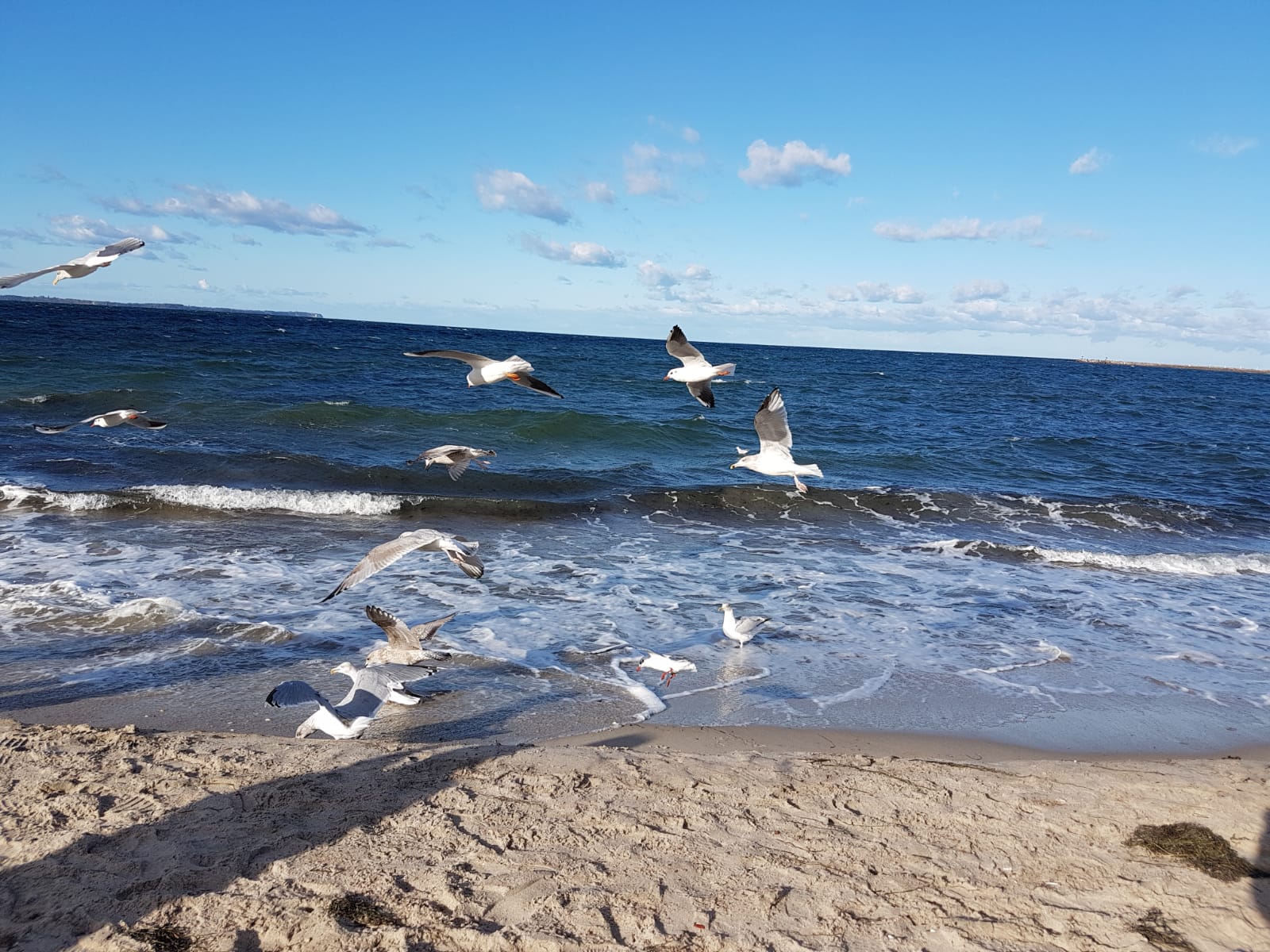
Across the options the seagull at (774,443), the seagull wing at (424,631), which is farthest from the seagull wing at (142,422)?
the seagull at (774,443)

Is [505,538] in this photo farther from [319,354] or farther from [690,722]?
[319,354]

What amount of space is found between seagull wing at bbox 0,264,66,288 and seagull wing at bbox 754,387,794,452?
5.75 m

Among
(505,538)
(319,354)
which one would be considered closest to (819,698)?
(505,538)

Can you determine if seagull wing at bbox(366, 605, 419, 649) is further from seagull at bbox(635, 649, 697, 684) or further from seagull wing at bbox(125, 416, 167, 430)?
seagull wing at bbox(125, 416, 167, 430)

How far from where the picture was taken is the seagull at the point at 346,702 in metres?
5.63

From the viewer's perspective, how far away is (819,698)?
7223mm

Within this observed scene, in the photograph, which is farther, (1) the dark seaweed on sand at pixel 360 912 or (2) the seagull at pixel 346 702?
(2) the seagull at pixel 346 702

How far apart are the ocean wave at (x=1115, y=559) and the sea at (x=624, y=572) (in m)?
0.07

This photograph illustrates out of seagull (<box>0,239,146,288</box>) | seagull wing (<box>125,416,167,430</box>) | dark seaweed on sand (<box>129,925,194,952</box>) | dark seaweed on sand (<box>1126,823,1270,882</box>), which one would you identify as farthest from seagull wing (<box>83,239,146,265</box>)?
dark seaweed on sand (<box>1126,823,1270,882</box>)

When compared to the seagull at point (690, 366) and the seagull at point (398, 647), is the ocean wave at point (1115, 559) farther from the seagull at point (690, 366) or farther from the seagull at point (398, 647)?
the seagull at point (398, 647)

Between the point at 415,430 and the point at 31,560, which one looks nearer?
the point at 31,560

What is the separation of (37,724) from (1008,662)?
26.3 ft

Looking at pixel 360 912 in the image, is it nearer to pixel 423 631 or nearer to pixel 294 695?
pixel 294 695

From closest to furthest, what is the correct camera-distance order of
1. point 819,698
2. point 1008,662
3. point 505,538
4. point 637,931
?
1. point 637,931
2. point 819,698
3. point 1008,662
4. point 505,538
